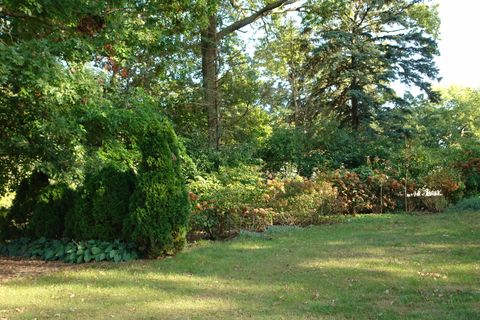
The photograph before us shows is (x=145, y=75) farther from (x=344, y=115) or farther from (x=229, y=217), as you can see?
(x=344, y=115)

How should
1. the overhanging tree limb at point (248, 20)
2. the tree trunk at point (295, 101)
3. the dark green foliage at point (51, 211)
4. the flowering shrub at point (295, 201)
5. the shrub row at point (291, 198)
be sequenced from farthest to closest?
the tree trunk at point (295, 101) < the overhanging tree limb at point (248, 20) < the flowering shrub at point (295, 201) < the shrub row at point (291, 198) < the dark green foliage at point (51, 211)

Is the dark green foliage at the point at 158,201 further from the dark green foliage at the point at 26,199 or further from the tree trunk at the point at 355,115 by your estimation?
the tree trunk at the point at 355,115

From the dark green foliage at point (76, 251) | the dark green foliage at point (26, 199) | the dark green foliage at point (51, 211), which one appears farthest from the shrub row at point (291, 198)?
the dark green foliage at point (26, 199)

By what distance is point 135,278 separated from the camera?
6.22 meters

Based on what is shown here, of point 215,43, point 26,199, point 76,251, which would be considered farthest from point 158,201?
point 215,43

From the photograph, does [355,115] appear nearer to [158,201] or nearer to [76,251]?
[158,201]

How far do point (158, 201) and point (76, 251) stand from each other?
162cm

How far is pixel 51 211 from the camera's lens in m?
8.34

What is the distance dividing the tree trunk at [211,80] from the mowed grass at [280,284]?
7.82 metres

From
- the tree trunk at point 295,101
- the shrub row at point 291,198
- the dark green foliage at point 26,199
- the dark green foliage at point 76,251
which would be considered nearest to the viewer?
the dark green foliage at point 76,251

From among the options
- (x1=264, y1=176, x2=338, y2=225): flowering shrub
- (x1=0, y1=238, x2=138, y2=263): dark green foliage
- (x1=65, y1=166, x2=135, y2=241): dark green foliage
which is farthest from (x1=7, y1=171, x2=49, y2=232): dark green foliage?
(x1=264, y1=176, x2=338, y2=225): flowering shrub

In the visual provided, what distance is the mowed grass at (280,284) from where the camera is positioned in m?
4.67

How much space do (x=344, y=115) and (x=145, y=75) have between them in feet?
32.7

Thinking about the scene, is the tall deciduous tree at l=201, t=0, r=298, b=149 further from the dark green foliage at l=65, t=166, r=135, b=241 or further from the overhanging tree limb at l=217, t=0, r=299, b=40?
the dark green foliage at l=65, t=166, r=135, b=241
